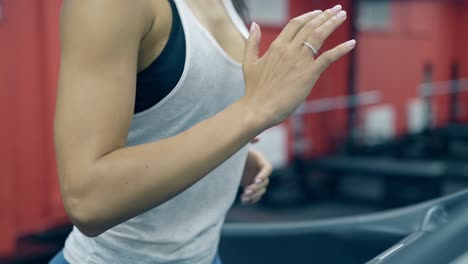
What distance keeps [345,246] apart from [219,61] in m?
0.58

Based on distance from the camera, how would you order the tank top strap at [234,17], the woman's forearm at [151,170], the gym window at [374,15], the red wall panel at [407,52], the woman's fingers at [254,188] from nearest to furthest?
the woman's forearm at [151,170] → the tank top strap at [234,17] → the woman's fingers at [254,188] → the gym window at [374,15] → the red wall panel at [407,52]

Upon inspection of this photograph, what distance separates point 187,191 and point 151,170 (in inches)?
8.8

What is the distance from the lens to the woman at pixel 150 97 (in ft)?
2.22

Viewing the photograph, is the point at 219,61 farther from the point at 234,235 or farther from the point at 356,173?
the point at 356,173

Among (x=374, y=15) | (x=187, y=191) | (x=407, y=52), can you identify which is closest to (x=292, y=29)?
(x=187, y=191)

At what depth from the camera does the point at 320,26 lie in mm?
734

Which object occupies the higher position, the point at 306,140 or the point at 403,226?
the point at 403,226

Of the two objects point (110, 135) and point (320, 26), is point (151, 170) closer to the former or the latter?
point (110, 135)

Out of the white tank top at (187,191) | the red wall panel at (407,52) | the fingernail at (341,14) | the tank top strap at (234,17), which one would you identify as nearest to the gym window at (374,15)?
the red wall panel at (407,52)

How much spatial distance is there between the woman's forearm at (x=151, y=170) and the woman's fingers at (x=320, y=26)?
4.5 inches

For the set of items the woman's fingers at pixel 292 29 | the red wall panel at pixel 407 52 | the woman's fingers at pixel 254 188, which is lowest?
the red wall panel at pixel 407 52

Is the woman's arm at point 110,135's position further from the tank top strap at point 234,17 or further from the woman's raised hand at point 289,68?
the tank top strap at point 234,17

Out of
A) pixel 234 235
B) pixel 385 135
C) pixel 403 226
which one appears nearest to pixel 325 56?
pixel 403 226

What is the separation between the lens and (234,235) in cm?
129
